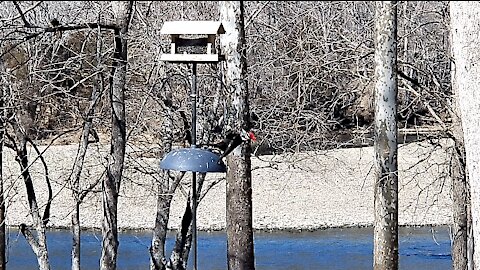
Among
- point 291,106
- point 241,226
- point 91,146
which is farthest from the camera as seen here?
point 91,146

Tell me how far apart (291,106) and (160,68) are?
5.73 ft

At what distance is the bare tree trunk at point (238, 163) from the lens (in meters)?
7.50

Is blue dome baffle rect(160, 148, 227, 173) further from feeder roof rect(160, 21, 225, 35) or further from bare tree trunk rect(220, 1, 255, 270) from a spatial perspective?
bare tree trunk rect(220, 1, 255, 270)

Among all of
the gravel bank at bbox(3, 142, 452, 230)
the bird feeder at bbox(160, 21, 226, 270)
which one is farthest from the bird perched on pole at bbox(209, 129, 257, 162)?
the gravel bank at bbox(3, 142, 452, 230)

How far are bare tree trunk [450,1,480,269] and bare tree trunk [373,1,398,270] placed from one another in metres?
1.96

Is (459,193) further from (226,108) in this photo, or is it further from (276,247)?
(276,247)

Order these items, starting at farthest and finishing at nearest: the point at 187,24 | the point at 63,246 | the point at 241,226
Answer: the point at 63,246 < the point at 241,226 < the point at 187,24

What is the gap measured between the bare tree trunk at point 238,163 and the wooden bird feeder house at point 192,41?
3.80 feet

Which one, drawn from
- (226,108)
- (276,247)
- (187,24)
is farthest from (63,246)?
(187,24)

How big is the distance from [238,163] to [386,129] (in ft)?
4.15

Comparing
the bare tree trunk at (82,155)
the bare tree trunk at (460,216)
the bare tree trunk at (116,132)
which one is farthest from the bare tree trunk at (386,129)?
the bare tree trunk at (82,155)

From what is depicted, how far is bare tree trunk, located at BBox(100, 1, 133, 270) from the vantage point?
7652 mm

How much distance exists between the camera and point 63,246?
1534cm

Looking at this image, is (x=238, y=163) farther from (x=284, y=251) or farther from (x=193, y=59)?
(x=284, y=251)
